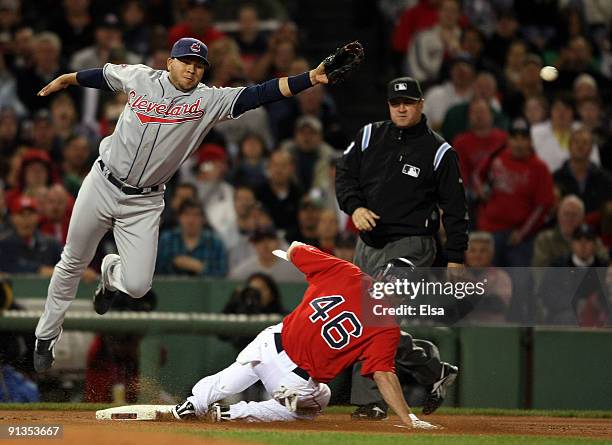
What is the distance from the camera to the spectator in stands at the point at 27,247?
1133 centimetres

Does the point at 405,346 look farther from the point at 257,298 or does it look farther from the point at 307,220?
the point at 307,220

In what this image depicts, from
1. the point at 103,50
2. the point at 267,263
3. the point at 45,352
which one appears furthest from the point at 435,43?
the point at 45,352

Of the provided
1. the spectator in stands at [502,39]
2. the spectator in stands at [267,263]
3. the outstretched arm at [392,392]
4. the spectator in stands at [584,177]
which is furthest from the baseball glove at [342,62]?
the spectator in stands at [502,39]

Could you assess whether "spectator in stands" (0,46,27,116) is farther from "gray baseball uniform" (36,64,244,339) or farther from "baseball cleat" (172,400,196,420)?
"baseball cleat" (172,400,196,420)

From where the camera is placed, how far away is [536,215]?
39.0ft

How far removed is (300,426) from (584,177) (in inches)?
221

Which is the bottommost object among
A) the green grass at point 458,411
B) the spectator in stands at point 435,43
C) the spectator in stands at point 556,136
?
the green grass at point 458,411

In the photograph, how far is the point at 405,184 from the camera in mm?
8070

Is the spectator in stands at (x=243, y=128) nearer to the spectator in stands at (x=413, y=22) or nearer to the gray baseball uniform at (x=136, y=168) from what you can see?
the spectator in stands at (x=413, y=22)

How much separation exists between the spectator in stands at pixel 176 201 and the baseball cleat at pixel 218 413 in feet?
14.2

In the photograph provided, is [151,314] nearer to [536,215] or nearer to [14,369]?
[14,369]

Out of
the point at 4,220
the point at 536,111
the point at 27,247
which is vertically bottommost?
the point at 27,247

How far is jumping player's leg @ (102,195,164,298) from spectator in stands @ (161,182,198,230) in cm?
367

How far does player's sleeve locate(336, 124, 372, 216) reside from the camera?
8227 mm
